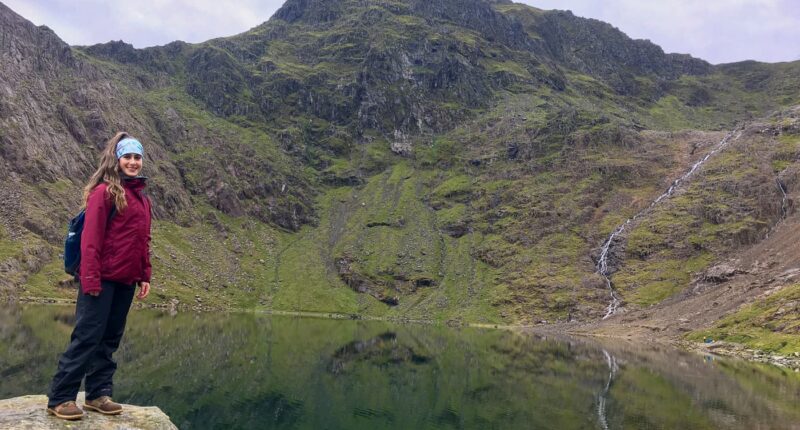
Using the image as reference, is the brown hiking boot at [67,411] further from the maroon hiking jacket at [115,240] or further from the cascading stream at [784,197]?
the cascading stream at [784,197]

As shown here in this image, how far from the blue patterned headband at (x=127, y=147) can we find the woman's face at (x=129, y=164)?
0.07 m

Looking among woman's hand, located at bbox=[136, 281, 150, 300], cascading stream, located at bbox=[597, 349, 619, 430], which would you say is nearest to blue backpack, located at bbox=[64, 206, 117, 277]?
woman's hand, located at bbox=[136, 281, 150, 300]

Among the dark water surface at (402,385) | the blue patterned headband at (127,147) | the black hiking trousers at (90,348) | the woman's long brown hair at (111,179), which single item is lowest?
the dark water surface at (402,385)

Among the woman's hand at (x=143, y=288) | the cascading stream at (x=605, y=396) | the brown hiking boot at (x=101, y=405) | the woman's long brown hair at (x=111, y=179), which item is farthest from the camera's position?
the cascading stream at (x=605, y=396)

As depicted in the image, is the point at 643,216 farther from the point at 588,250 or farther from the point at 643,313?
the point at 643,313

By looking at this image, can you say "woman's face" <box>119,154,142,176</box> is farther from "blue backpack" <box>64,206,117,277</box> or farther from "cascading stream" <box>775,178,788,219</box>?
"cascading stream" <box>775,178,788,219</box>

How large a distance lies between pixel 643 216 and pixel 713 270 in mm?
47678

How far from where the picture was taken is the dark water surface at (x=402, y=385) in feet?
123

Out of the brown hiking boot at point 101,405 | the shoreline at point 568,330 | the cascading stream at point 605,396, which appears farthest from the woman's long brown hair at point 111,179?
the shoreline at point 568,330

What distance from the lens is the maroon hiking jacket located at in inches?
398

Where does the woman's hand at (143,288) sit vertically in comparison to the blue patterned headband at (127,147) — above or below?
below

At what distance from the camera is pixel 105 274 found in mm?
10398

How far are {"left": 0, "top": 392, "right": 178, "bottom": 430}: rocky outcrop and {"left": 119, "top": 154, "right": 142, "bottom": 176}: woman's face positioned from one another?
16.4 feet

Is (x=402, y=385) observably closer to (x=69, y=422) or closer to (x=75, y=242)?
(x=69, y=422)
